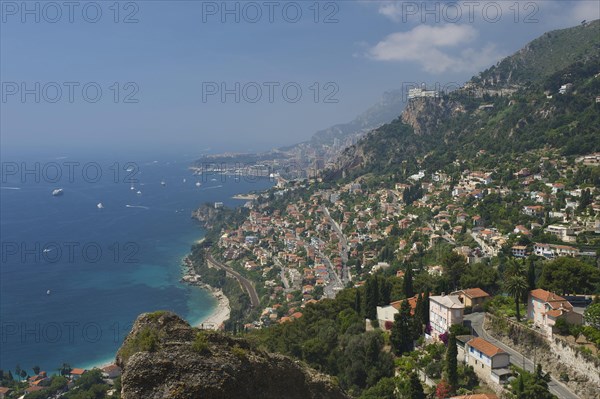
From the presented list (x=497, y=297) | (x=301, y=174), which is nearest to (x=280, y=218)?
(x=497, y=297)

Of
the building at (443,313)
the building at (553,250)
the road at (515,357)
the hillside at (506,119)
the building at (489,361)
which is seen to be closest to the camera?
the road at (515,357)

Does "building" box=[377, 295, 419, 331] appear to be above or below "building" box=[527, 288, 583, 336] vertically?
below

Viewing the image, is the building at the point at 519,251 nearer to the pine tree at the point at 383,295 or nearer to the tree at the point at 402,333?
the pine tree at the point at 383,295

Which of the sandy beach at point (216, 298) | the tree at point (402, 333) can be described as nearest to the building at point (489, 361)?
the tree at point (402, 333)

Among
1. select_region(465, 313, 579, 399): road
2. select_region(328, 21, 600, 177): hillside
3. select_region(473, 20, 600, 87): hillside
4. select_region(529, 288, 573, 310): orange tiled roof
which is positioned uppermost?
select_region(473, 20, 600, 87): hillside

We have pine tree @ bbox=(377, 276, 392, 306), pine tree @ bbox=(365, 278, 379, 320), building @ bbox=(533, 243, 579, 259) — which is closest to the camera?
pine tree @ bbox=(365, 278, 379, 320)

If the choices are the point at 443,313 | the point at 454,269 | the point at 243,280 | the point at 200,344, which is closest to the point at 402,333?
the point at 443,313

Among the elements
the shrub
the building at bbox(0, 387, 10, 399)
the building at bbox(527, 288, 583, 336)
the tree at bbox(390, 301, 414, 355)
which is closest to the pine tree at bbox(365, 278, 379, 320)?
the tree at bbox(390, 301, 414, 355)

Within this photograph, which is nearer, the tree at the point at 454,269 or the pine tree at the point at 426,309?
the pine tree at the point at 426,309

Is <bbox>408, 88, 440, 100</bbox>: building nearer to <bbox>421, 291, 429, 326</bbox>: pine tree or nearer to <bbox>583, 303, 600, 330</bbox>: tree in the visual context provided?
<bbox>421, 291, 429, 326</bbox>: pine tree
